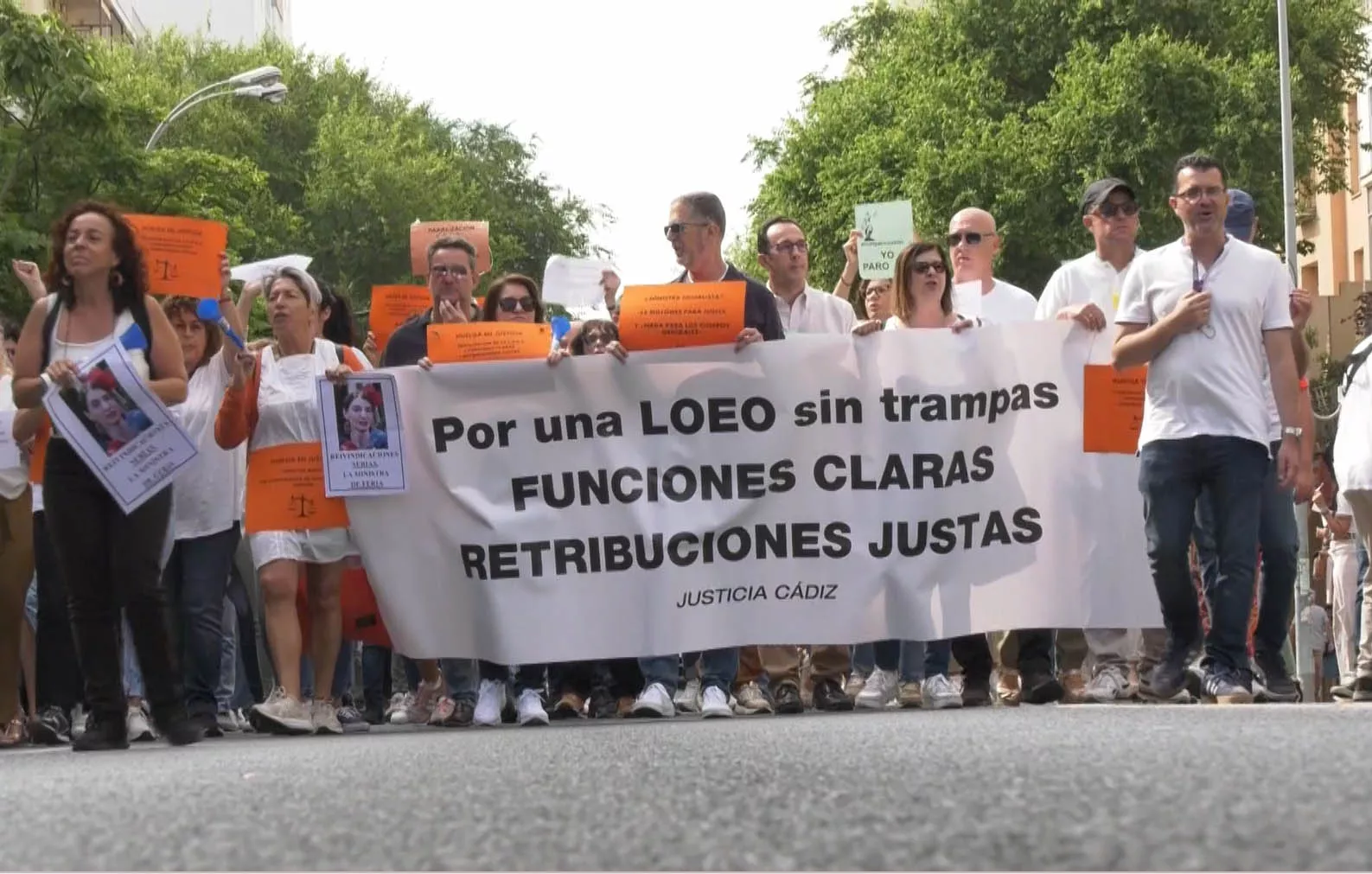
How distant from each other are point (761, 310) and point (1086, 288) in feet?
4.56

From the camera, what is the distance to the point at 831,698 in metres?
10.4

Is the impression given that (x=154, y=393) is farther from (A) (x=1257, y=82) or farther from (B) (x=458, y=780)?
(A) (x=1257, y=82)

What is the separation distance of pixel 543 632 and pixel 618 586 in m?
0.35

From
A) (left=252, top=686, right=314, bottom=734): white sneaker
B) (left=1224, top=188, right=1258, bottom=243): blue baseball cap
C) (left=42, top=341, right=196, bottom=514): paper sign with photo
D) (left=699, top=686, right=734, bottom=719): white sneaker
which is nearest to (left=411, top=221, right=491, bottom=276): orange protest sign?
(left=252, top=686, right=314, bottom=734): white sneaker

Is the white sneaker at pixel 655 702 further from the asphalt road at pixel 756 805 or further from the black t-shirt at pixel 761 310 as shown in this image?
the asphalt road at pixel 756 805

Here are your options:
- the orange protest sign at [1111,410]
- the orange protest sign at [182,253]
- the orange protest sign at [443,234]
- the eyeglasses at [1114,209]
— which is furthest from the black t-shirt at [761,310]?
the orange protest sign at [443,234]

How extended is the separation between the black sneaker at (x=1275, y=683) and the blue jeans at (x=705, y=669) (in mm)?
1988

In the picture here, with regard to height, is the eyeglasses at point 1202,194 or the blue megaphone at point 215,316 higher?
the eyeglasses at point 1202,194

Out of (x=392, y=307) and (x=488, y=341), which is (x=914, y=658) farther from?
(x=392, y=307)

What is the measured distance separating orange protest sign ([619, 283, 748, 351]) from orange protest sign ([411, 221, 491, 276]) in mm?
2390

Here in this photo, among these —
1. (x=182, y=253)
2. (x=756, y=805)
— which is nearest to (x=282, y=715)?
(x=182, y=253)

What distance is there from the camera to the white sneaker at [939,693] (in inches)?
404

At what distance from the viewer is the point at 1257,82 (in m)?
40.5

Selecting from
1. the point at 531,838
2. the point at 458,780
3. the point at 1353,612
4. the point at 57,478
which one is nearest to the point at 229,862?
the point at 531,838
